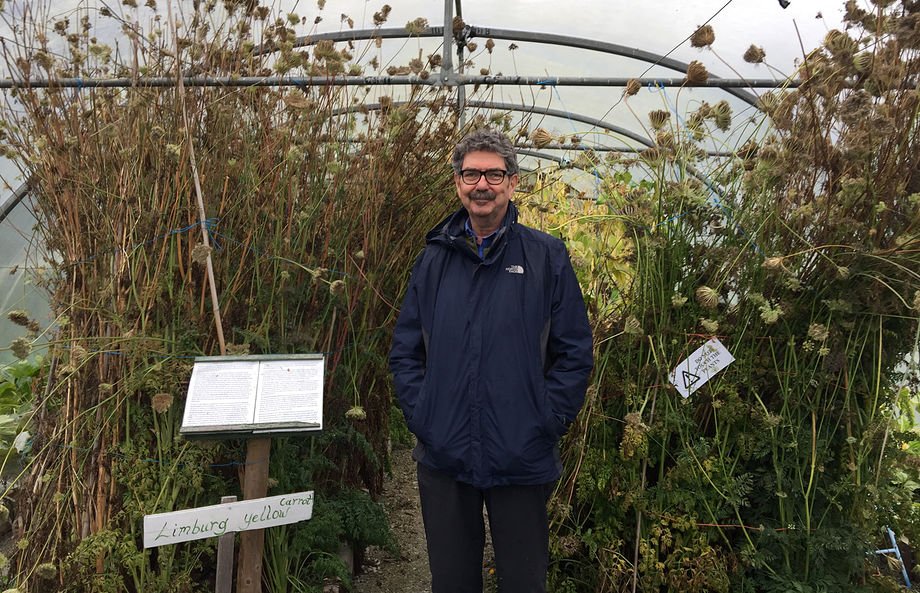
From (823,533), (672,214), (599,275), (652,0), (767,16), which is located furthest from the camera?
(652,0)

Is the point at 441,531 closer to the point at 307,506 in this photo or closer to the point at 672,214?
the point at 307,506

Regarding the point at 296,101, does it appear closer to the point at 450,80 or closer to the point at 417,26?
the point at 417,26

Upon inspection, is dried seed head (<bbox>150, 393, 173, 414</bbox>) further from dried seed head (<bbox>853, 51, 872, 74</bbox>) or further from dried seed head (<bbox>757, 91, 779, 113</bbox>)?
dried seed head (<bbox>853, 51, 872, 74</bbox>)

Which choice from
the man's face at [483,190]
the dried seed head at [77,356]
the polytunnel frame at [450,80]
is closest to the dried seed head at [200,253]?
the dried seed head at [77,356]

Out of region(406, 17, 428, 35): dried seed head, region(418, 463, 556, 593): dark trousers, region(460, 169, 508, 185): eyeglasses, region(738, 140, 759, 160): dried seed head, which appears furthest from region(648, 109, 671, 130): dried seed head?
region(418, 463, 556, 593): dark trousers

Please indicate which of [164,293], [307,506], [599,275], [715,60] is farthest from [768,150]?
[715,60]

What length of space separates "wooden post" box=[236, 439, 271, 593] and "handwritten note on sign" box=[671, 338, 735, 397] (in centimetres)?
152

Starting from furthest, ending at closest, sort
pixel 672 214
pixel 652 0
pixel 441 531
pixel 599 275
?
pixel 652 0 → pixel 599 275 → pixel 672 214 → pixel 441 531

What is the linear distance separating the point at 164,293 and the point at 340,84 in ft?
3.97

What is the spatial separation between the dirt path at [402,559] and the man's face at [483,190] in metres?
1.76

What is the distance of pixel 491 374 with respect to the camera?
1.89m

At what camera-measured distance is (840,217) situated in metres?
2.14

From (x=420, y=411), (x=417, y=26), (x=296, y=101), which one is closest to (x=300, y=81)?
(x=296, y=101)

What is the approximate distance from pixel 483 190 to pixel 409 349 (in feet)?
1.94
